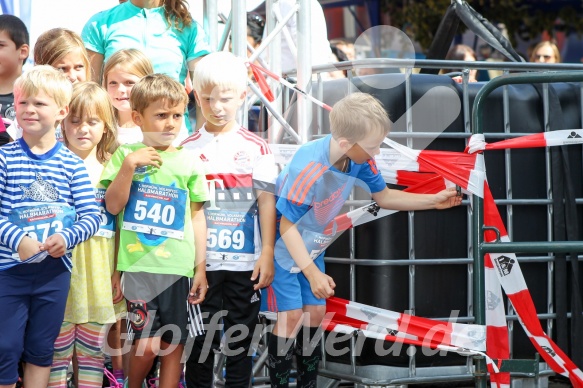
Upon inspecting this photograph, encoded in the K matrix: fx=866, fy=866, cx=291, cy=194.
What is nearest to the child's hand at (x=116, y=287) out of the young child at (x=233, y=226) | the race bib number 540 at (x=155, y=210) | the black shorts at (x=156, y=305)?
the black shorts at (x=156, y=305)

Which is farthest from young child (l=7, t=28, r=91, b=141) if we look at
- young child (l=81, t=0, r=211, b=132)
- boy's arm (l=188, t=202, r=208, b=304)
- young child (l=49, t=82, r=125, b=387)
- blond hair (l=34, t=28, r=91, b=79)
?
boy's arm (l=188, t=202, r=208, b=304)

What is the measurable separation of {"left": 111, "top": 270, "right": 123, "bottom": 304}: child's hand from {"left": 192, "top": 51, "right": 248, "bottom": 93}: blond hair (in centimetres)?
85

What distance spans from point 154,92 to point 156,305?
858 millimetres

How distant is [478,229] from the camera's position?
3545 mm

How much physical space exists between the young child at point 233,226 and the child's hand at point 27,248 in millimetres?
713

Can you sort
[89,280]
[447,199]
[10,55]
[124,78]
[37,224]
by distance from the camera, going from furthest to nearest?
[10,55] < [124,78] < [447,199] < [89,280] < [37,224]

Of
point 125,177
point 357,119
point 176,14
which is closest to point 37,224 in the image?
point 125,177

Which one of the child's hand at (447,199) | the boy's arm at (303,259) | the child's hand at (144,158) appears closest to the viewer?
the child's hand at (144,158)

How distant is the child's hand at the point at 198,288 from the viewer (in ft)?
11.6

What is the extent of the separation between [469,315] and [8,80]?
8.01 feet

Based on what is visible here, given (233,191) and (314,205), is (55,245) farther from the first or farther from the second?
(314,205)

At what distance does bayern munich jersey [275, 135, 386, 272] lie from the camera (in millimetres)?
3598

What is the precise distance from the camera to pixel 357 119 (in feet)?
11.5

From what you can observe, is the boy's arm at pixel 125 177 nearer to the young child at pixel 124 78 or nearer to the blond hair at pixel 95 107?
the blond hair at pixel 95 107
